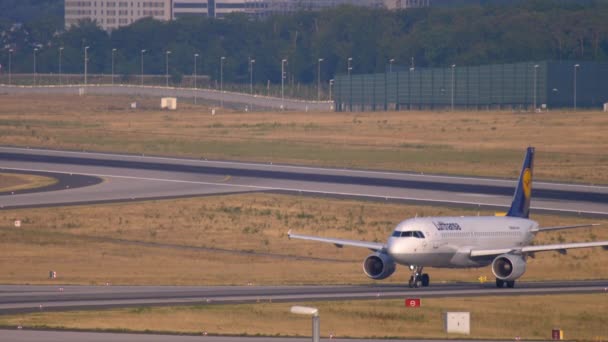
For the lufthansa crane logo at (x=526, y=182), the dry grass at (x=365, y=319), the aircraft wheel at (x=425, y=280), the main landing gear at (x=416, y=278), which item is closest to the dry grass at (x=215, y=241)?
the lufthansa crane logo at (x=526, y=182)

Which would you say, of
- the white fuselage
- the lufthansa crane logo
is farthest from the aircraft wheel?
the lufthansa crane logo

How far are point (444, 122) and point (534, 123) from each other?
599 inches

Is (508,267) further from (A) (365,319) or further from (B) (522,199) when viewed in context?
(A) (365,319)

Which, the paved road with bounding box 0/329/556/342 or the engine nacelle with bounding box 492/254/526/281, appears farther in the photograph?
the engine nacelle with bounding box 492/254/526/281

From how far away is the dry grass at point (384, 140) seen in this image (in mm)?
140875

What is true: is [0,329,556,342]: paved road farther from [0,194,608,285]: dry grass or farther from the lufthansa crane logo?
the lufthansa crane logo

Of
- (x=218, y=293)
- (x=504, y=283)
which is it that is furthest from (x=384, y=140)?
(x=218, y=293)

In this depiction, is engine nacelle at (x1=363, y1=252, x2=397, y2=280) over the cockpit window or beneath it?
beneath

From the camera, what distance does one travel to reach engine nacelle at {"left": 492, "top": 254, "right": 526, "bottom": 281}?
66812 mm

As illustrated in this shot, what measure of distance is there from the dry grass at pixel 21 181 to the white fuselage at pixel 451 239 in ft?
193

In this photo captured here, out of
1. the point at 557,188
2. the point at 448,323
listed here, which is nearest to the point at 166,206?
the point at 557,188

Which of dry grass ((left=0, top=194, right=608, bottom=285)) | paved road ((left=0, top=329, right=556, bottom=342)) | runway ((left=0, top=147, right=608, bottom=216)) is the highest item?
runway ((left=0, top=147, right=608, bottom=216))

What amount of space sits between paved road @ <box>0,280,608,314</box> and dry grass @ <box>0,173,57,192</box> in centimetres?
5231

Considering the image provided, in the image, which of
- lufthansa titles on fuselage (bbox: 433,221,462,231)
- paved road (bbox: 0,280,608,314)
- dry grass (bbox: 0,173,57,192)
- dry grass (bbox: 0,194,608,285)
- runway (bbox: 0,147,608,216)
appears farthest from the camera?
dry grass (bbox: 0,173,57,192)
